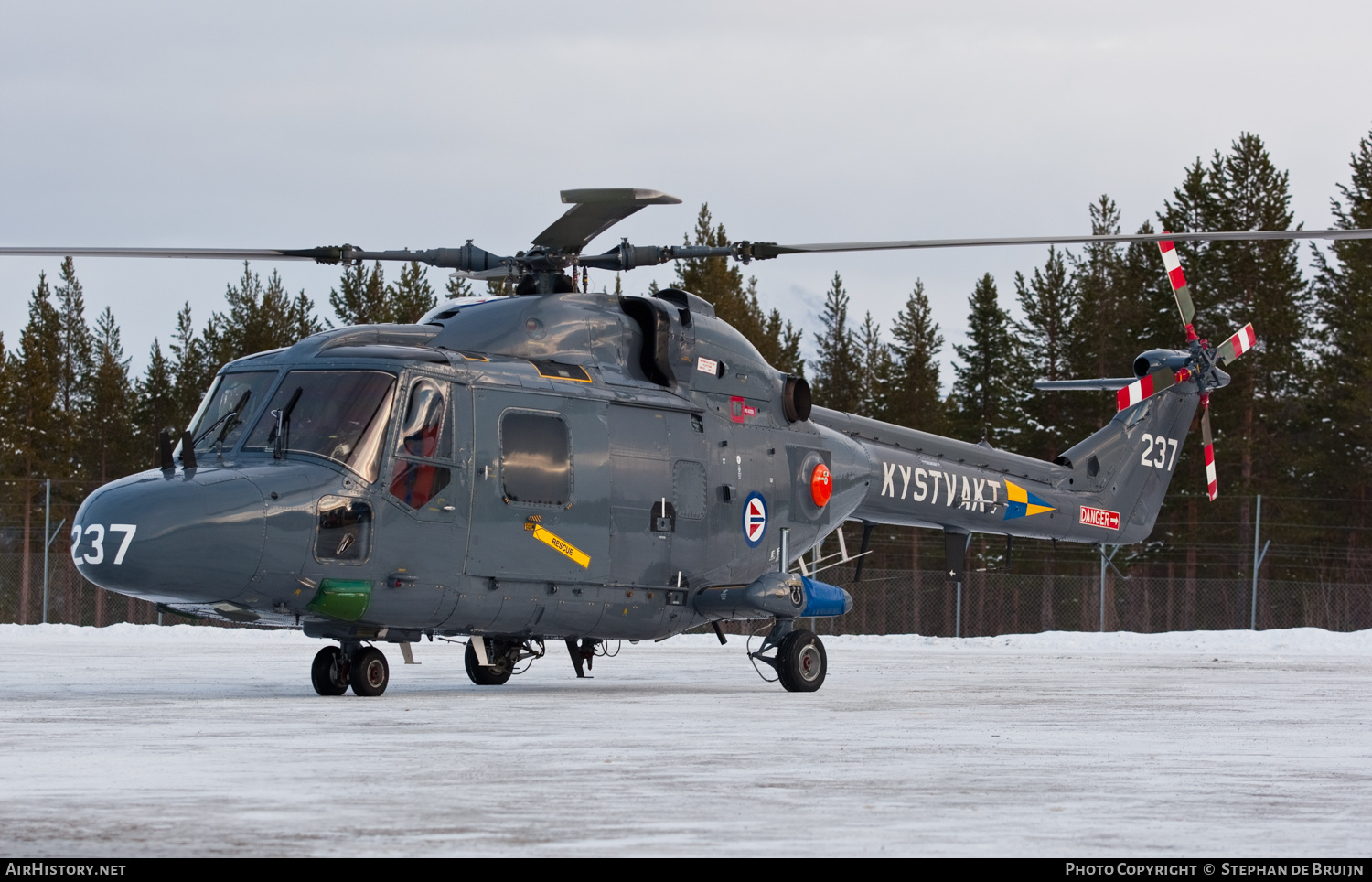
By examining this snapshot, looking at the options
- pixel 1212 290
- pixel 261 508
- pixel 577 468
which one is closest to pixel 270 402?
pixel 261 508

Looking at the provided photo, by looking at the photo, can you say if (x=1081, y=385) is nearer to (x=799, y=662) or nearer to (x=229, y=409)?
(x=799, y=662)

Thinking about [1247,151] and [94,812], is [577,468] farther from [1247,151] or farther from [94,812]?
[1247,151]

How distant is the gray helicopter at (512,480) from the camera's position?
37.7 feet

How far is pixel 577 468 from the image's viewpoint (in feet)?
44.1

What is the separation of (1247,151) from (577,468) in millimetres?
Answer: 46188

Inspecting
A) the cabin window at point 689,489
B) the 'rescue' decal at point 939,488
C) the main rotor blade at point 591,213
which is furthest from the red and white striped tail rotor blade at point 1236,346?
the main rotor blade at point 591,213

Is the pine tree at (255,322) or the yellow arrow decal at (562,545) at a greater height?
the pine tree at (255,322)

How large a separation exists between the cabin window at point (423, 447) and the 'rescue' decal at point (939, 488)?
6.09m

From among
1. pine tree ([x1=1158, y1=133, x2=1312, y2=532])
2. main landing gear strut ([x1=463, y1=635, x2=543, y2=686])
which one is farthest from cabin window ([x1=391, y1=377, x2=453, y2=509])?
pine tree ([x1=1158, y1=133, x2=1312, y2=532])

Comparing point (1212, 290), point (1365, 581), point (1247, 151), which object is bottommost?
point (1365, 581)

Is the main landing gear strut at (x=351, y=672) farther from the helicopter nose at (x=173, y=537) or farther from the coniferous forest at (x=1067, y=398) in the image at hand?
the coniferous forest at (x=1067, y=398)

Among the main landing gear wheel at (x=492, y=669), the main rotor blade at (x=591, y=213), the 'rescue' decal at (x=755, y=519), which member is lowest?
the main landing gear wheel at (x=492, y=669)

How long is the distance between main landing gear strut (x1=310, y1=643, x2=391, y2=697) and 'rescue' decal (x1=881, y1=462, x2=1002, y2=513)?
635cm

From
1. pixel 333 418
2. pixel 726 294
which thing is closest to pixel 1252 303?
pixel 726 294
